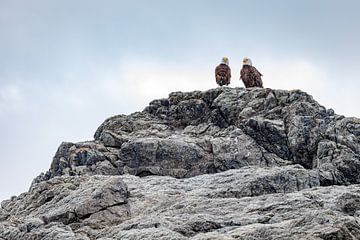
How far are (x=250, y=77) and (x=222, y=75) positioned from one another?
2.23 m

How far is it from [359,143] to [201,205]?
40.4 ft

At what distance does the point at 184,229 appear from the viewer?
1502cm

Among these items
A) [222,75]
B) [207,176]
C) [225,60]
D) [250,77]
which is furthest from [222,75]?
[207,176]

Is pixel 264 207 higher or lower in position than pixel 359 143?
lower

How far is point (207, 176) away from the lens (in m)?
22.9

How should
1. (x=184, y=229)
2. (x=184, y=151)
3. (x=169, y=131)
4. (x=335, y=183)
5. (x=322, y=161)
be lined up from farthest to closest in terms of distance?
(x=169, y=131) → (x=184, y=151) → (x=322, y=161) → (x=335, y=183) → (x=184, y=229)

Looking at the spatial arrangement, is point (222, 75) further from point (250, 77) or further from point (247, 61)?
point (247, 61)

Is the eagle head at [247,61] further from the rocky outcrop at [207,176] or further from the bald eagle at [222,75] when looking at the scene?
the rocky outcrop at [207,176]

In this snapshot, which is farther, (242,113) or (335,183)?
(242,113)

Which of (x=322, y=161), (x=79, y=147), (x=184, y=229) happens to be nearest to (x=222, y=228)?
(x=184, y=229)

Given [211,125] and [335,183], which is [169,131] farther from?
[335,183]

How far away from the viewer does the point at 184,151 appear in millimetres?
28828

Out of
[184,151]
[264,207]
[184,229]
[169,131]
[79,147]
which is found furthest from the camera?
[169,131]

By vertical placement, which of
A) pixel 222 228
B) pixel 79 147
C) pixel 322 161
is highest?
pixel 79 147
